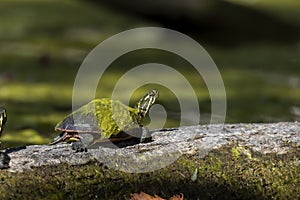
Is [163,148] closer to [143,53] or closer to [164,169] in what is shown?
[164,169]

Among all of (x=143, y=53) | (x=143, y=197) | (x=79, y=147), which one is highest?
(x=143, y=53)

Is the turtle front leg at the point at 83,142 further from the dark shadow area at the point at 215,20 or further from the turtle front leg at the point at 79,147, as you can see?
the dark shadow area at the point at 215,20

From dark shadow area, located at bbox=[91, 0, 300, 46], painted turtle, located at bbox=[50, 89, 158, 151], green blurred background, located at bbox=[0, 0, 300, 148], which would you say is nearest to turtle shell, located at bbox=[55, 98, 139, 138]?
painted turtle, located at bbox=[50, 89, 158, 151]

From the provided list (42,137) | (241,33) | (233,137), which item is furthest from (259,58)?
(233,137)

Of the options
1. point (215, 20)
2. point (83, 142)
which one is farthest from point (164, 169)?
point (215, 20)

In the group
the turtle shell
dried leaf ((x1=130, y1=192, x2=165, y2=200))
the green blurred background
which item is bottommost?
dried leaf ((x1=130, y1=192, x2=165, y2=200))

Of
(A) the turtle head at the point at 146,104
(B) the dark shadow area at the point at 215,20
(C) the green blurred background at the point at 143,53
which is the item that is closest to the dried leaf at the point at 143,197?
(A) the turtle head at the point at 146,104

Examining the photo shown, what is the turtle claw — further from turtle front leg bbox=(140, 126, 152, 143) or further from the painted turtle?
turtle front leg bbox=(140, 126, 152, 143)
